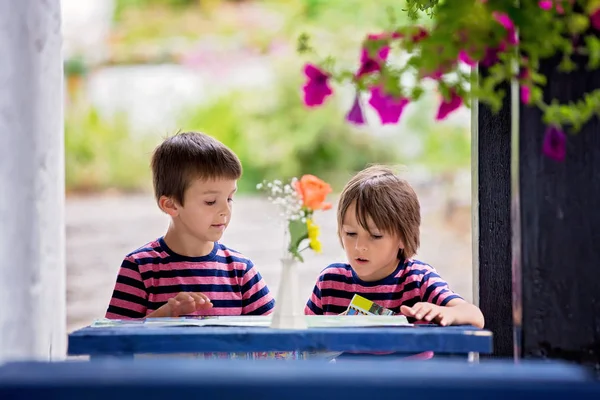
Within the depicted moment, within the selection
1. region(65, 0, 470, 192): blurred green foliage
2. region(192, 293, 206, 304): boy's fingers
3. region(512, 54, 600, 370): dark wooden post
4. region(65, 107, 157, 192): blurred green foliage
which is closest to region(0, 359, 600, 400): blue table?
region(512, 54, 600, 370): dark wooden post

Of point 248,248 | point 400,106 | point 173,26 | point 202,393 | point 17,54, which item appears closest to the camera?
point 202,393

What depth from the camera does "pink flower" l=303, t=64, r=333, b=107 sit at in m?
1.73

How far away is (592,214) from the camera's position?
159 centimetres

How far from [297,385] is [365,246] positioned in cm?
125

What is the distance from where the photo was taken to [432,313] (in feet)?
6.52

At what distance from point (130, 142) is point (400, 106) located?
22.0 feet

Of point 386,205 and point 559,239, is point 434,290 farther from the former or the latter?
point 559,239

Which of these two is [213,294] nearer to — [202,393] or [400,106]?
[400,106]

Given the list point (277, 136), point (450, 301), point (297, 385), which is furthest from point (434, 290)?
point (277, 136)

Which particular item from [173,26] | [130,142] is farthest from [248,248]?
[173,26]

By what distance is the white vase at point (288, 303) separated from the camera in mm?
1801

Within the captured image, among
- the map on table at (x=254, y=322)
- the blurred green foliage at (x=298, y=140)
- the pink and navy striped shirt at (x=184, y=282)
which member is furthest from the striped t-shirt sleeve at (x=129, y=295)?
the blurred green foliage at (x=298, y=140)

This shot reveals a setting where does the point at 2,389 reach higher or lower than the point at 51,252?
lower

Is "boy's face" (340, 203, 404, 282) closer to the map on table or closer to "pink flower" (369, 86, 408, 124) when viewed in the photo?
the map on table
